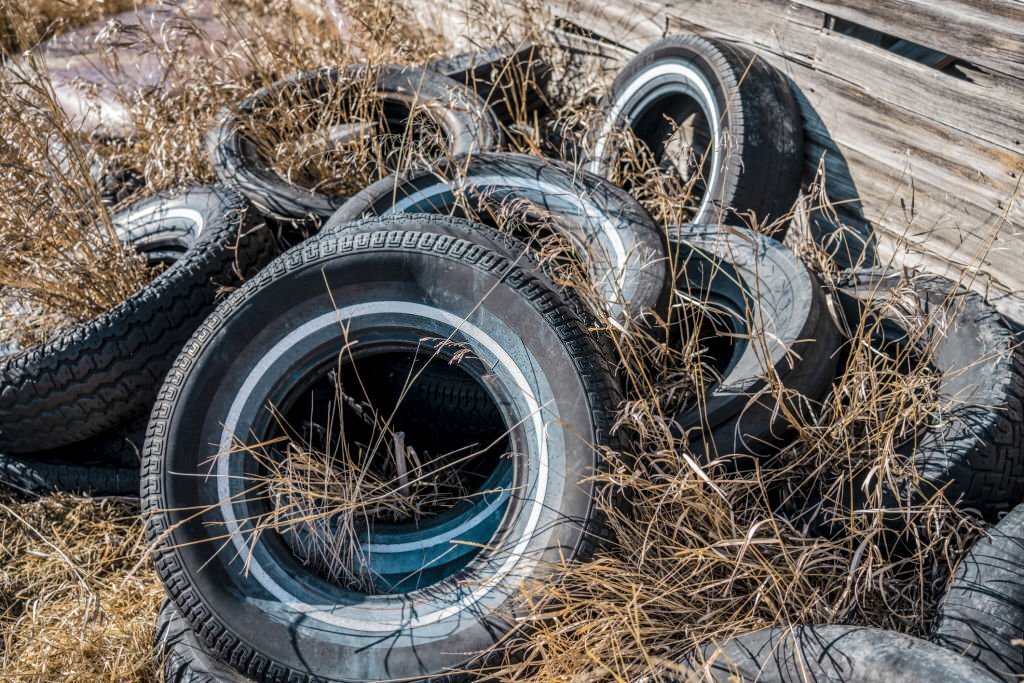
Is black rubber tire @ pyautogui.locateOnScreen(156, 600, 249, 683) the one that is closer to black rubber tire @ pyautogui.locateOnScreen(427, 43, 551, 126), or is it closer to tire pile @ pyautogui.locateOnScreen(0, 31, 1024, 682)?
tire pile @ pyautogui.locateOnScreen(0, 31, 1024, 682)

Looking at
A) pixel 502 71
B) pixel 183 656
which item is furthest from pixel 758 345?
pixel 502 71

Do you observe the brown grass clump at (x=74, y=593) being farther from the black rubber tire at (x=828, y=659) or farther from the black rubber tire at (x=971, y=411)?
the black rubber tire at (x=971, y=411)

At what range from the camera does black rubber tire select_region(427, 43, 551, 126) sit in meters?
4.07

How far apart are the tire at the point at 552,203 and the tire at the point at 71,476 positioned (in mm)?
1259

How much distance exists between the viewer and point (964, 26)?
2689 millimetres

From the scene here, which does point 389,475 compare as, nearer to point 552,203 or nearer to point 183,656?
point 183,656

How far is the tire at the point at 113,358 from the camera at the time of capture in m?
2.85

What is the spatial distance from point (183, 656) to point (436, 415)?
105cm

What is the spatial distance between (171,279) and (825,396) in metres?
2.33

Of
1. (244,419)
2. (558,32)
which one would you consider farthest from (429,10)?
(244,419)

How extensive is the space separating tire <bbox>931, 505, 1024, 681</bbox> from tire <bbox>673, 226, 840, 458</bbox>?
59cm

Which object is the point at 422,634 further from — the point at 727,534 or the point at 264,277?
the point at 264,277

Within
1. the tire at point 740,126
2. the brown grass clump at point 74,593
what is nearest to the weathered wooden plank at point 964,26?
the tire at point 740,126

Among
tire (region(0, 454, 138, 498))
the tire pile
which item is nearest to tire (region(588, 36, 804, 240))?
the tire pile
